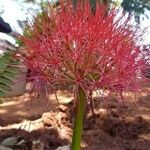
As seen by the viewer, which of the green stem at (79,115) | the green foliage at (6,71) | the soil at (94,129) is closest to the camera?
the green stem at (79,115)

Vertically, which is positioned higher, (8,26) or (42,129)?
(8,26)

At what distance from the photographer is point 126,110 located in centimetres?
790

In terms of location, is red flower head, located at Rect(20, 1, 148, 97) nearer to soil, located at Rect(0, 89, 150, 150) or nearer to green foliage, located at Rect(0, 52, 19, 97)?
green foliage, located at Rect(0, 52, 19, 97)

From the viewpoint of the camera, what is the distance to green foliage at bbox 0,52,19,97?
4.60 m

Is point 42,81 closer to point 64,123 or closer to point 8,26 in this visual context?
point 8,26

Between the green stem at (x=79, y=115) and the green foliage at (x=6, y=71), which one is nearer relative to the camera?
the green stem at (x=79, y=115)

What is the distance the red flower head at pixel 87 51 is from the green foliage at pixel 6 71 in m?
1.05

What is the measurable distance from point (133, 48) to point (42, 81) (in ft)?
2.37

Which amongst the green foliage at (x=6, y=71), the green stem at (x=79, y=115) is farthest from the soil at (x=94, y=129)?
the green stem at (x=79, y=115)

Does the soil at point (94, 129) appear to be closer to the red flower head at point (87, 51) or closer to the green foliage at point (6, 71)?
the green foliage at point (6, 71)

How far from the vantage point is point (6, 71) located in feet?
15.7

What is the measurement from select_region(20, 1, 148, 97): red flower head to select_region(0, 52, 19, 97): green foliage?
1049 mm

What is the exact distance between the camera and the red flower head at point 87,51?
3.36m

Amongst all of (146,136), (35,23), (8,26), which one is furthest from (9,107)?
(35,23)
